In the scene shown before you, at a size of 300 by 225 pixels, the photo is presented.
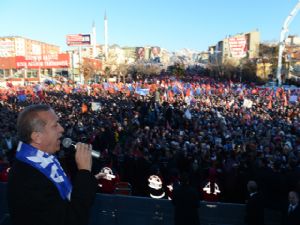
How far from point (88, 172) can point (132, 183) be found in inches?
205

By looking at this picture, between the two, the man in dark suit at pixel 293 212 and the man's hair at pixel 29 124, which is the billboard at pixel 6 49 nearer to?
the man in dark suit at pixel 293 212

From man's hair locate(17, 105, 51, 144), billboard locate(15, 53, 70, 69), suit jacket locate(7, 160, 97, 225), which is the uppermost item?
billboard locate(15, 53, 70, 69)

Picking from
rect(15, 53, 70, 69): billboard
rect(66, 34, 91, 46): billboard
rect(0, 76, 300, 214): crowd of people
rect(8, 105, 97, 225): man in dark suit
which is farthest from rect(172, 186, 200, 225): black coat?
rect(66, 34, 91, 46): billboard

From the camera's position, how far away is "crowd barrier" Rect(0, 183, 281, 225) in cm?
462

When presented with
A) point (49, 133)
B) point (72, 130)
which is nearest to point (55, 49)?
point (72, 130)

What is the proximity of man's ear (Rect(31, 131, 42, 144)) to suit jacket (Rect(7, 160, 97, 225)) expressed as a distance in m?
0.13

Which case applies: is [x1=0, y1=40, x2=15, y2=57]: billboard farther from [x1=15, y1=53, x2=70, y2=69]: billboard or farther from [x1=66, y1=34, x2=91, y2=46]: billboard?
[x1=15, y1=53, x2=70, y2=69]: billboard

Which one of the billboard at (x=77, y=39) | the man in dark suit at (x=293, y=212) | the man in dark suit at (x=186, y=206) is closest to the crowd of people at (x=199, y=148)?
the man in dark suit at (x=293, y=212)

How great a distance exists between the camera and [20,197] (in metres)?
1.38

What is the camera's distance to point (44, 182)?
1400 millimetres

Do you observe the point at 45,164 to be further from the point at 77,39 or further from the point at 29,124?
the point at 77,39

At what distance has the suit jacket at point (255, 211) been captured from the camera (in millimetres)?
4176

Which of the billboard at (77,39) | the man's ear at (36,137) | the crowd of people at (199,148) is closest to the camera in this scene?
the man's ear at (36,137)

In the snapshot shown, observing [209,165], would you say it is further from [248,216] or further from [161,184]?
[248,216]
